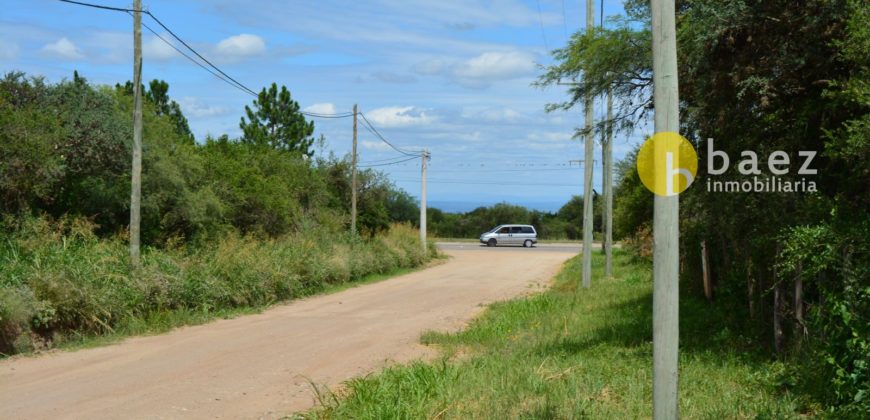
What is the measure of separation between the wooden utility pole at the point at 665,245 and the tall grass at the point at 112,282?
9869 mm

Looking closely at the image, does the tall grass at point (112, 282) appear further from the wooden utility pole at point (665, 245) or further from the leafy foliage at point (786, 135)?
the wooden utility pole at point (665, 245)

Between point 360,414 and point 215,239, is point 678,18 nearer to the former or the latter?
point 360,414

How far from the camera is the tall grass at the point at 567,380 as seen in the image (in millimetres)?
7223

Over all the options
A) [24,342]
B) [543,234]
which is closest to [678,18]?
[24,342]

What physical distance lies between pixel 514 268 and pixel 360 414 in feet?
86.8

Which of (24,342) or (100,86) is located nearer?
(24,342)

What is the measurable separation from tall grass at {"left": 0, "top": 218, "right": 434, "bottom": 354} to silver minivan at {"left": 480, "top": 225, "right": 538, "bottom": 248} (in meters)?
37.8

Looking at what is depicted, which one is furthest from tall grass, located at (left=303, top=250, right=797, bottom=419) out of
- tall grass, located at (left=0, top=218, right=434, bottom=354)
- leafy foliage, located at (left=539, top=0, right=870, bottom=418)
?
tall grass, located at (left=0, top=218, right=434, bottom=354)

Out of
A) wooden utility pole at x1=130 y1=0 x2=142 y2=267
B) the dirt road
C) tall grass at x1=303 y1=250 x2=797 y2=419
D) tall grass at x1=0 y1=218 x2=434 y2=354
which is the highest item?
Answer: wooden utility pole at x1=130 y1=0 x2=142 y2=267

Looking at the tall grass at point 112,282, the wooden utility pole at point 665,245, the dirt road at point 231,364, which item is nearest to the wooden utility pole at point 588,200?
the dirt road at point 231,364

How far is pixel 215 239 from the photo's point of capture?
23.4 m

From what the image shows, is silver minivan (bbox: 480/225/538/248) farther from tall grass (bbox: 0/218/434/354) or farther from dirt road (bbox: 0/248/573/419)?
dirt road (bbox: 0/248/573/419)

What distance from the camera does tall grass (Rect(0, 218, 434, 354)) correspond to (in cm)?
1240

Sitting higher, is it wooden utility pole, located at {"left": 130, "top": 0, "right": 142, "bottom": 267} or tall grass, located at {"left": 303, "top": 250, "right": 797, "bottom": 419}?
wooden utility pole, located at {"left": 130, "top": 0, "right": 142, "bottom": 267}
